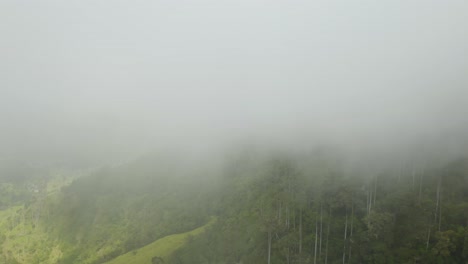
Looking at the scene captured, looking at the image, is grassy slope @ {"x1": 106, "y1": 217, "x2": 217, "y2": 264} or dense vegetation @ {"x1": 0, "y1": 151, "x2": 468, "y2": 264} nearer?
dense vegetation @ {"x1": 0, "y1": 151, "x2": 468, "y2": 264}

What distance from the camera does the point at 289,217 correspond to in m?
108

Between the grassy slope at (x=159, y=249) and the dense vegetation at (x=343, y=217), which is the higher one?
the dense vegetation at (x=343, y=217)

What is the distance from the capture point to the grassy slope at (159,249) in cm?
15150

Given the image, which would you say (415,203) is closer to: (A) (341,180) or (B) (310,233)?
(A) (341,180)

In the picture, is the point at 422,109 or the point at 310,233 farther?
the point at 422,109

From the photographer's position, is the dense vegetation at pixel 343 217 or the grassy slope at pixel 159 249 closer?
the dense vegetation at pixel 343 217

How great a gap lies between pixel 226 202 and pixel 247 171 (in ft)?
89.5

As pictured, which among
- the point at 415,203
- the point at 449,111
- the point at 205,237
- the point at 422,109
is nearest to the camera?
the point at 415,203

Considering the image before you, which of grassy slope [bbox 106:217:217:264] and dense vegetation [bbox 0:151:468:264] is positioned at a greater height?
dense vegetation [bbox 0:151:468:264]

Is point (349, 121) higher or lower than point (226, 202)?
higher

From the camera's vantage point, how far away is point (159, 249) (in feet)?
521

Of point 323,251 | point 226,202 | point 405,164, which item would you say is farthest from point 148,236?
point 405,164

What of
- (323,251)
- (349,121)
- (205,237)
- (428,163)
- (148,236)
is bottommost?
(148,236)

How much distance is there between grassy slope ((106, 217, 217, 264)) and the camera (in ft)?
497
